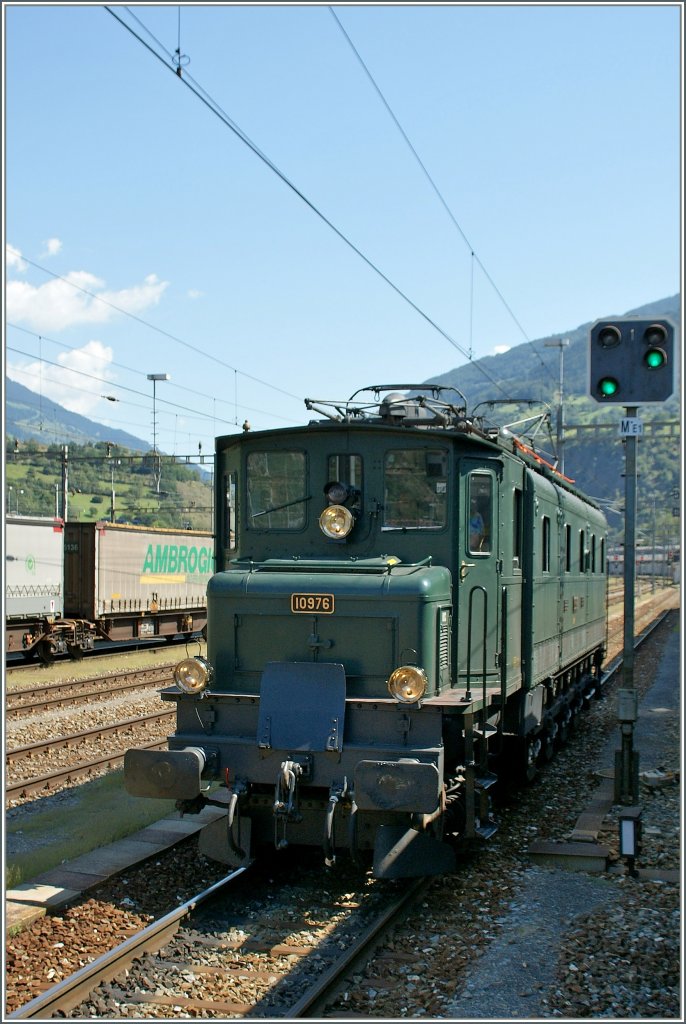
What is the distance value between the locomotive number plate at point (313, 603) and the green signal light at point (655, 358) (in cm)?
Answer: 392

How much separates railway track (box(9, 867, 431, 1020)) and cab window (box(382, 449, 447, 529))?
3106 millimetres

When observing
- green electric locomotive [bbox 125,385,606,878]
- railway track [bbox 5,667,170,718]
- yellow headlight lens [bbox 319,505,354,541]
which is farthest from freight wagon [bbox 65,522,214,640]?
yellow headlight lens [bbox 319,505,354,541]

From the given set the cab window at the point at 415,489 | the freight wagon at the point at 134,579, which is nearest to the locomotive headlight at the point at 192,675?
the cab window at the point at 415,489

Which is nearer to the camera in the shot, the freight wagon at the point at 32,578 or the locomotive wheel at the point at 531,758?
the locomotive wheel at the point at 531,758

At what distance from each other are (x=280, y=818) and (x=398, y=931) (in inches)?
46.7

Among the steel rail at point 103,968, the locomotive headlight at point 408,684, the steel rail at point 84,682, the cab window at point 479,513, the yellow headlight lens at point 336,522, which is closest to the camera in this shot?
the steel rail at point 103,968

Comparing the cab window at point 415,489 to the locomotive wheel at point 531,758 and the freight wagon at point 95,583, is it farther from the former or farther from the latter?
the freight wagon at point 95,583

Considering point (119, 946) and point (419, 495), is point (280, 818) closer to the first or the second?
point (119, 946)

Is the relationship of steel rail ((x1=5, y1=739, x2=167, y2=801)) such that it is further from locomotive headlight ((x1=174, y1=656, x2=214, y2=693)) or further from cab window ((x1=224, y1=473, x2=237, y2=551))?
locomotive headlight ((x1=174, y1=656, x2=214, y2=693))

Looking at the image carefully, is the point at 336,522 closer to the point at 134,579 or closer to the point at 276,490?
the point at 276,490

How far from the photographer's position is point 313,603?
7.93m

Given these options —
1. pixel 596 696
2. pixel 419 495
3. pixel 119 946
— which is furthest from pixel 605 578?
pixel 119 946

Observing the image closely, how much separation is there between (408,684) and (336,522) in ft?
5.66

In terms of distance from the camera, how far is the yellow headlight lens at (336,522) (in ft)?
27.6
